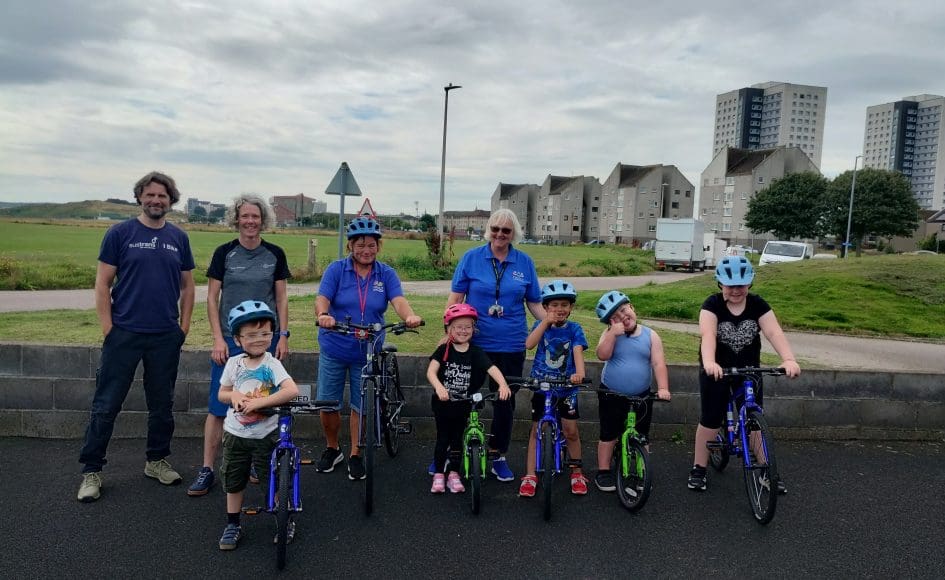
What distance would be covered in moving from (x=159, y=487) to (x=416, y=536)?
1.99 m

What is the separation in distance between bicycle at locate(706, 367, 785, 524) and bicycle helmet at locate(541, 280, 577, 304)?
3.79 ft

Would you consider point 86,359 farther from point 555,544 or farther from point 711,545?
point 711,545

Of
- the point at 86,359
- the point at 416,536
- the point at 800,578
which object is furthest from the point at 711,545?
the point at 86,359

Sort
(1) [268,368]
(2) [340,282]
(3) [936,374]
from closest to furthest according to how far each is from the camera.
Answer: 1. (1) [268,368]
2. (2) [340,282]
3. (3) [936,374]

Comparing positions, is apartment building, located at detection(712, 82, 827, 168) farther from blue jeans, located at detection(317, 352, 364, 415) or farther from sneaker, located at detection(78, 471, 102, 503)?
sneaker, located at detection(78, 471, 102, 503)

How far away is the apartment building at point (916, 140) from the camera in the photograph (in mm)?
160750

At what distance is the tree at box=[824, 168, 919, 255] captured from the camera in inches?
2176

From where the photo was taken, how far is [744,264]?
15.6ft

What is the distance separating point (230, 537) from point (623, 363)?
2777mm

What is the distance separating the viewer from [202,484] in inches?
184

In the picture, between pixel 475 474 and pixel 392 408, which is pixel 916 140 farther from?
pixel 475 474

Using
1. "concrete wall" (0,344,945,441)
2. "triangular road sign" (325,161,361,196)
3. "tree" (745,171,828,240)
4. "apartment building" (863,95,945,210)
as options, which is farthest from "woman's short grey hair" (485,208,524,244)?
"apartment building" (863,95,945,210)

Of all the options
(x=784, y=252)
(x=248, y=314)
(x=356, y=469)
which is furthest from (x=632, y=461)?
(x=784, y=252)

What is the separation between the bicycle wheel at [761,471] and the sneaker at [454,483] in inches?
77.5
